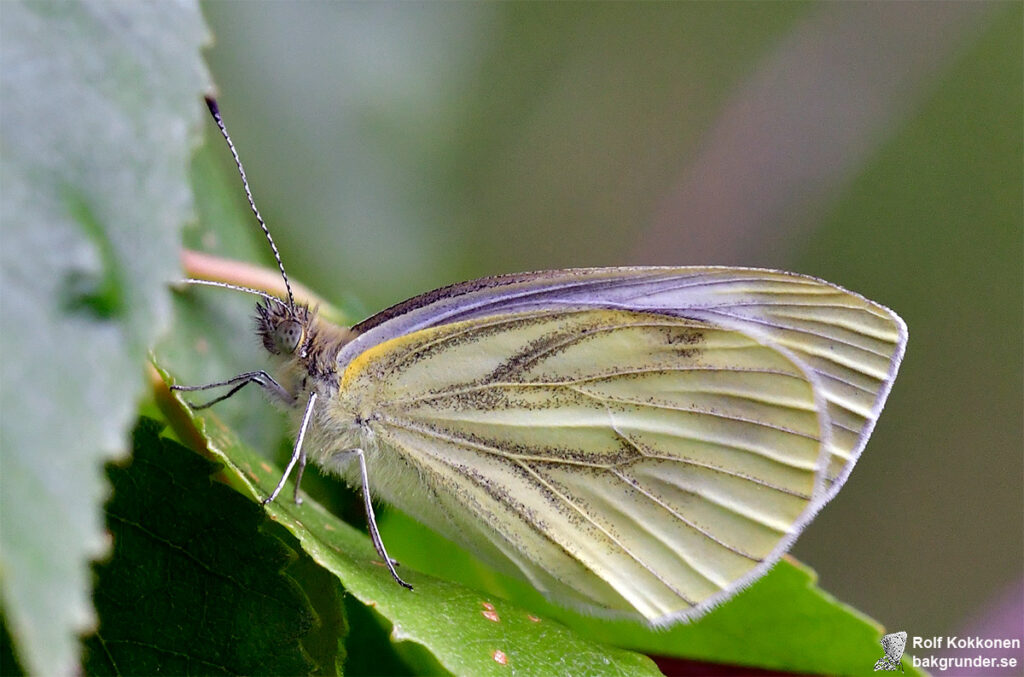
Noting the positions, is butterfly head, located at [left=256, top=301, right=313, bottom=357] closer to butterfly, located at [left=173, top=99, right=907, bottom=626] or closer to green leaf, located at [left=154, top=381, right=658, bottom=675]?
butterfly, located at [left=173, top=99, right=907, bottom=626]

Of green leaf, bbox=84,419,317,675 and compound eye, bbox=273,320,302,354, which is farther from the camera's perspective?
compound eye, bbox=273,320,302,354

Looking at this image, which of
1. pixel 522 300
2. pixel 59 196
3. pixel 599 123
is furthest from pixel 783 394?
pixel 599 123

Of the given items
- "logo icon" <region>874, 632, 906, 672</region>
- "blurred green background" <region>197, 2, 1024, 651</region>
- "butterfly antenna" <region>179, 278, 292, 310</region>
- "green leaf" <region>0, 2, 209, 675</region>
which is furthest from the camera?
"blurred green background" <region>197, 2, 1024, 651</region>

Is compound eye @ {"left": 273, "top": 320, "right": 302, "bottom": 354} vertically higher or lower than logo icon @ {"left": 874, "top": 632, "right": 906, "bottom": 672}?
lower

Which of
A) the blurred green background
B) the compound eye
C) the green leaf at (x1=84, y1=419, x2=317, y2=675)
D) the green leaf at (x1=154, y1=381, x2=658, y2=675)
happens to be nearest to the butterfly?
the compound eye

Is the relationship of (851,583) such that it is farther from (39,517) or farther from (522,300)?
(39,517)
